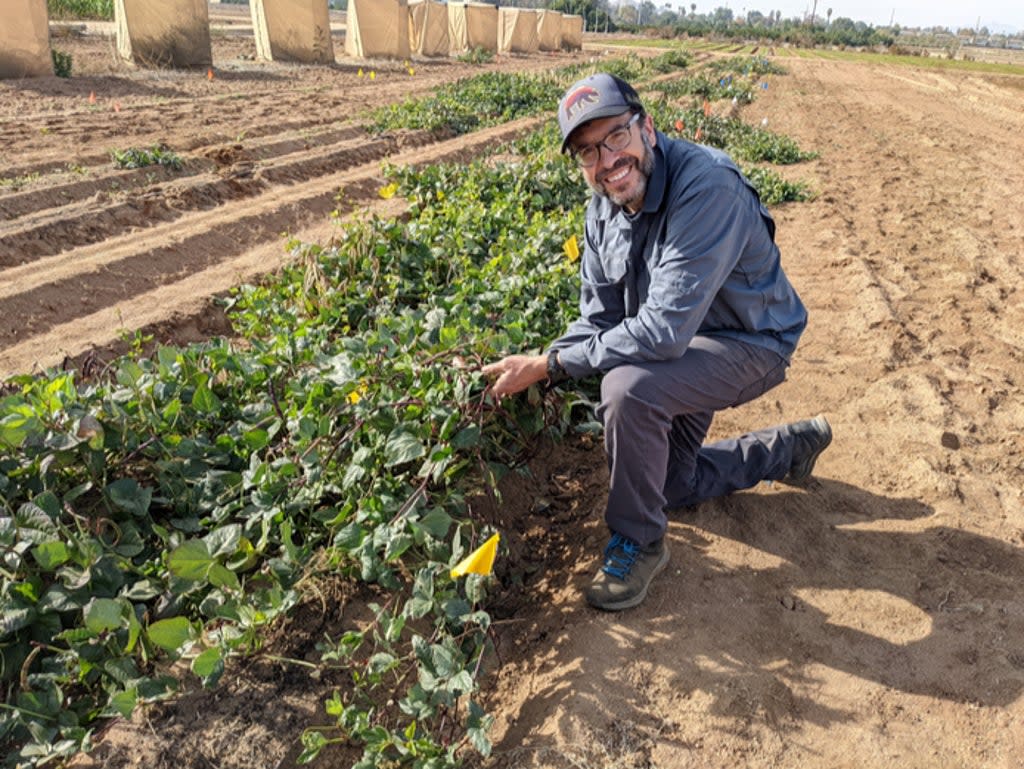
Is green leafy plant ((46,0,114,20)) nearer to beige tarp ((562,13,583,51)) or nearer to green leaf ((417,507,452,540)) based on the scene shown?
beige tarp ((562,13,583,51))

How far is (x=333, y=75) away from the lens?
17688 millimetres

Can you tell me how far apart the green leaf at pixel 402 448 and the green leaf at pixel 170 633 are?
701 millimetres

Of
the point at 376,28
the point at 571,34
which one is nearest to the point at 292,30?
the point at 376,28

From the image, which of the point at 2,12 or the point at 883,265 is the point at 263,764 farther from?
the point at 2,12

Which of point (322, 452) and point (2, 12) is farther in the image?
point (2, 12)

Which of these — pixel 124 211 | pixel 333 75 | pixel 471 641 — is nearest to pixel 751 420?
pixel 471 641

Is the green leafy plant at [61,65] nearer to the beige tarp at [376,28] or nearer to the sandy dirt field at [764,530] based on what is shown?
the sandy dirt field at [764,530]

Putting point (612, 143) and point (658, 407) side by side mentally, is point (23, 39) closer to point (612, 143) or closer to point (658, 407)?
point (612, 143)

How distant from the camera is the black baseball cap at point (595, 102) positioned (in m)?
2.24

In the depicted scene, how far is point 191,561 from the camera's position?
2.03 m

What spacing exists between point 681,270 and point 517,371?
23.3 inches

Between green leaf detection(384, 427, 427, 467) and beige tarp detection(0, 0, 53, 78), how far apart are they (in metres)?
13.2

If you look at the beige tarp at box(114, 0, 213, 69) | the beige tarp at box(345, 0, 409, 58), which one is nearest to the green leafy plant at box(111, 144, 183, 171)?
the beige tarp at box(114, 0, 213, 69)

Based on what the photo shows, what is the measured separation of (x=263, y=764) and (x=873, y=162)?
9798mm
